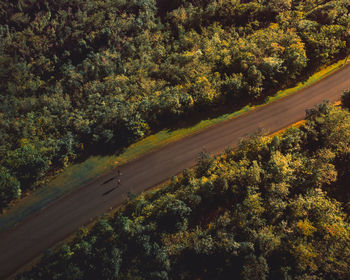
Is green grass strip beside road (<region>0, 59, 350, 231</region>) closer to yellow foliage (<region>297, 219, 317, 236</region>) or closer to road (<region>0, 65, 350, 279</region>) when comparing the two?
road (<region>0, 65, 350, 279</region>)

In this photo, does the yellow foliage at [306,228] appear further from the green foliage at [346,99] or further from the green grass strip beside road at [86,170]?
the green foliage at [346,99]

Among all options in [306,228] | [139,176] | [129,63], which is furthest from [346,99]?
[129,63]

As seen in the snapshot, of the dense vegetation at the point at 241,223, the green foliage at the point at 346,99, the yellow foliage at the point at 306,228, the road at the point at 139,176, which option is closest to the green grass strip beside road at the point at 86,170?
the road at the point at 139,176

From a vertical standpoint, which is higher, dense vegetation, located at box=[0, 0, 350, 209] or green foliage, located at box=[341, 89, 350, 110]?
dense vegetation, located at box=[0, 0, 350, 209]

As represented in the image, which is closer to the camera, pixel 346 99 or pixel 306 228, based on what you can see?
pixel 306 228

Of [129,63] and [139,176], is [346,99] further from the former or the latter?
[129,63]

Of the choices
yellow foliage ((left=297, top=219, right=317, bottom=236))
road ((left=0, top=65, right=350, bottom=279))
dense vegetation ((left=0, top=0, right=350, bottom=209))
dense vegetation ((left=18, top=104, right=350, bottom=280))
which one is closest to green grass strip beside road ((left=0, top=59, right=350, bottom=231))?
road ((left=0, top=65, right=350, bottom=279))
